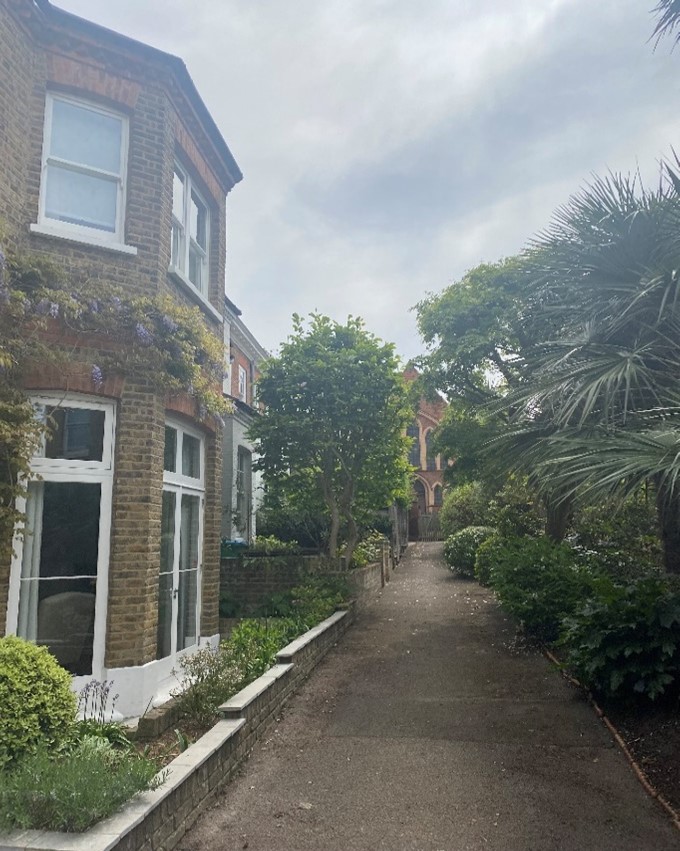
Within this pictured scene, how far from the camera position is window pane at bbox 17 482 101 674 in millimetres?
6422

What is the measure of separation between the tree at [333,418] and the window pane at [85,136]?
5805 millimetres

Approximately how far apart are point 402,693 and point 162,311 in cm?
498

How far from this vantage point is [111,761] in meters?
4.34

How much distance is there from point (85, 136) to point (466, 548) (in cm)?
1614

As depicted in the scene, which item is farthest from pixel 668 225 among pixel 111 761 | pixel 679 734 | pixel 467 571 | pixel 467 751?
pixel 467 571

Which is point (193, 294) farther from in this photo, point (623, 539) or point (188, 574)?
point (623, 539)

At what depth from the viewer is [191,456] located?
28.7 feet

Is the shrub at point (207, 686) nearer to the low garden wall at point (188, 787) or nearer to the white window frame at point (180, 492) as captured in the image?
the low garden wall at point (188, 787)

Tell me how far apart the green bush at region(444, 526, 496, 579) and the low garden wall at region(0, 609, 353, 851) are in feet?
44.4

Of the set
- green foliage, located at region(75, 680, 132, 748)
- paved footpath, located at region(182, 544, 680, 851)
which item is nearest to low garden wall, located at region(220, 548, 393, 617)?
paved footpath, located at region(182, 544, 680, 851)

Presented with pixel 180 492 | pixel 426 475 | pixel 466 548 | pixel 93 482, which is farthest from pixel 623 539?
pixel 426 475

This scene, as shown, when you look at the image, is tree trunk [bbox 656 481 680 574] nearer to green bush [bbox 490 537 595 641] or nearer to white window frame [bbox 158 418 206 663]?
green bush [bbox 490 537 595 641]

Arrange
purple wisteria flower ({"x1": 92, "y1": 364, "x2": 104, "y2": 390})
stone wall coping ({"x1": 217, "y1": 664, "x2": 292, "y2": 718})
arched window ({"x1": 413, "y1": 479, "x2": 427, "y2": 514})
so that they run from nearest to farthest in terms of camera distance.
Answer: stone wall coping ({"x1": 217, "y1": 664, "x2": 292, "y2": 718}) < purple wisteria flower ({"x1": 92, "y1": 364, "x2": 104, "y2": 390}) < arched window ({"x1": 413, "y1": 479, "x2": 427, "y2": 514})

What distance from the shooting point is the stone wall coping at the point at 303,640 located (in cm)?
771
